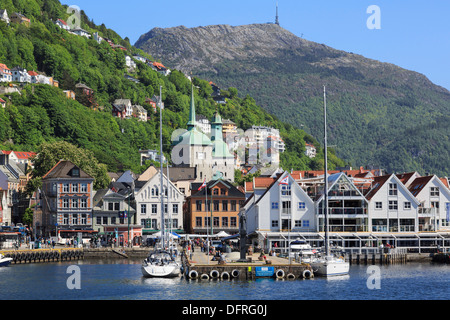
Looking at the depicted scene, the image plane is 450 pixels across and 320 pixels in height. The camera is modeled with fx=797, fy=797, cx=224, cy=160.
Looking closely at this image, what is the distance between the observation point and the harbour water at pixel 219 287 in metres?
62.7

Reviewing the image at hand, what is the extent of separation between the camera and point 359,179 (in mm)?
110500

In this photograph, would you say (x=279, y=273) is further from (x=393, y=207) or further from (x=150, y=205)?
(x=150, y=205)

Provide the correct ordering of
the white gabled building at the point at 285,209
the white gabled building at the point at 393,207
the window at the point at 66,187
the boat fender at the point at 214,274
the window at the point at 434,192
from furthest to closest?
the window at the point at 66,187, the window at the point at 434,192, the white gabled building at the point at 393,207, the white gabled building at the point at 285,209, the boat fender at the point at 214,274

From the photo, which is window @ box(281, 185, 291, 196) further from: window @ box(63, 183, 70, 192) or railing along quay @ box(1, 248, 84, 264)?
window @ box(63, 183, 70, 192)

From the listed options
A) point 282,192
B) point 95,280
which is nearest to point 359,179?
point 282,192

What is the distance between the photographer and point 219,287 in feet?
219

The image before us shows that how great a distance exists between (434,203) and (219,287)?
177 feet

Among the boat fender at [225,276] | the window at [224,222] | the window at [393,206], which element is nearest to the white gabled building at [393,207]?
the window at [393,206]

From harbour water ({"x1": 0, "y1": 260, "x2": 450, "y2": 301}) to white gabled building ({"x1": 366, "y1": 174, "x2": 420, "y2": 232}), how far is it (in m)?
21.3

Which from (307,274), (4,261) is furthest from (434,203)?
(4,261)

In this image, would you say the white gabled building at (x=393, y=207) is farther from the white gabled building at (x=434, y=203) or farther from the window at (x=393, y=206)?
the white gabled building at (x=434, y=203)

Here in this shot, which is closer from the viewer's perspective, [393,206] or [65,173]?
[393,206]

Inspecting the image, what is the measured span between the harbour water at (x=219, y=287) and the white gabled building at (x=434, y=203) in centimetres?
2524

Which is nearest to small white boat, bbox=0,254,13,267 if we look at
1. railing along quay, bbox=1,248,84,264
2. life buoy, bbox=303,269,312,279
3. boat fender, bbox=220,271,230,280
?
railing along quay, bbox=1,248,84,264
